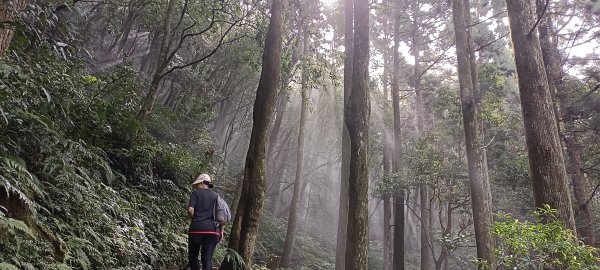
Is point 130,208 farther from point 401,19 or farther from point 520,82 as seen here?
point 401,19

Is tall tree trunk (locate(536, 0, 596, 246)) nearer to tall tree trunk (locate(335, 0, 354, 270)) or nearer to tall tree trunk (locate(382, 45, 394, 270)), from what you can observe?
tall tree trunk (locate(335, 0, 354, 270))

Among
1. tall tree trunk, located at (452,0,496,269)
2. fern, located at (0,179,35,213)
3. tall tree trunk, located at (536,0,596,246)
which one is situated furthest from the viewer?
tall tree trunk, located at (536,0,596,246)

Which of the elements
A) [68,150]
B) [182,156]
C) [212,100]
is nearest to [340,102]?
[212,100]

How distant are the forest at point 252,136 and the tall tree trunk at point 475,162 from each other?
39mm

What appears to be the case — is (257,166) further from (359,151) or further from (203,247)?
(359,151)

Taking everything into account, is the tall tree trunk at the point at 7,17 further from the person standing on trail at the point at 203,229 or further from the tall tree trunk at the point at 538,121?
the tall tree trunk at the point at 538,121

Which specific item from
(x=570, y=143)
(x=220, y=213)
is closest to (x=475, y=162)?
(x=570, y=143)

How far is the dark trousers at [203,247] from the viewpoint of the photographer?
565cm

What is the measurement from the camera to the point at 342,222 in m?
13.6

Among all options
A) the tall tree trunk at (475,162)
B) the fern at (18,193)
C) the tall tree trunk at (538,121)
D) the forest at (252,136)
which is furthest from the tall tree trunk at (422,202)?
the fern at (18,193)

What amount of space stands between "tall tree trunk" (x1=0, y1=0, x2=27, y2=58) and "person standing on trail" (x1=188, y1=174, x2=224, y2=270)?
310 cm

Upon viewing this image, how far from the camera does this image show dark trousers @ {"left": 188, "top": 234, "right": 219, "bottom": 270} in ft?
18.5

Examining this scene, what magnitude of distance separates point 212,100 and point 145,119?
24.2ft

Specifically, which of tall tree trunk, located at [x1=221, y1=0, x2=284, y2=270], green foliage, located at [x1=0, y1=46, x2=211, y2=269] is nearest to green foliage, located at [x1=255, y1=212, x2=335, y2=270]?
green foliage, located at [x1=0, y1=46, x2=211, y2=269]
